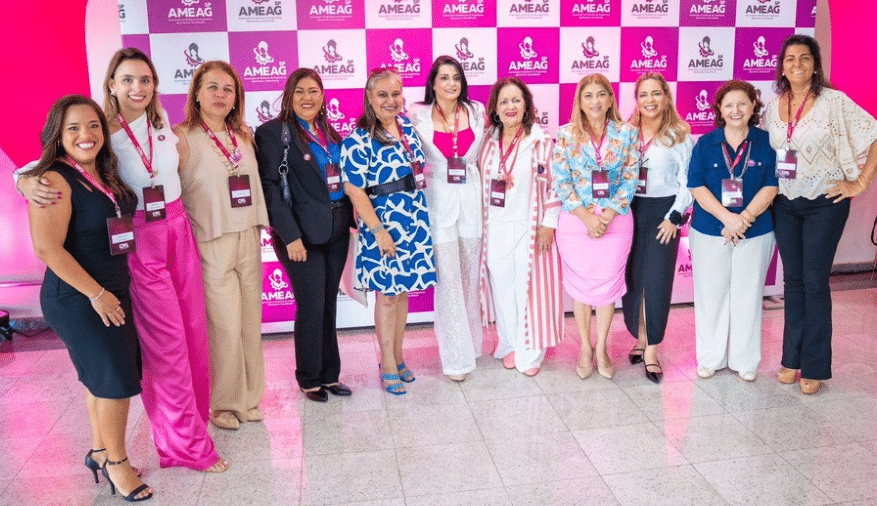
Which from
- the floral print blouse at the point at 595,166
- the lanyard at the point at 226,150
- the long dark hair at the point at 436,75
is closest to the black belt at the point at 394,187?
the long dark hair at the point at 436,75

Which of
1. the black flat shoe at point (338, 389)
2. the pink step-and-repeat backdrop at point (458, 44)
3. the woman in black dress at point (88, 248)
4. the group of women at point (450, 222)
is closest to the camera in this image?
the woman in black dress at point (88, 248)

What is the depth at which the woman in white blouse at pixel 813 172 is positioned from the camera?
3.44 meters

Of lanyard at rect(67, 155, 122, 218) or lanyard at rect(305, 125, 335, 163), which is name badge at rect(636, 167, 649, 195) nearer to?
lanyard at rect(305, 125, 335, 163)

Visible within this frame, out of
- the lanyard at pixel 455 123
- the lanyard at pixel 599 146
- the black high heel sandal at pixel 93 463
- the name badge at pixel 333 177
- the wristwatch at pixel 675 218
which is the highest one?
the lanyard at pixel 455 123

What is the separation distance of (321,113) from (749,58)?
3020mm

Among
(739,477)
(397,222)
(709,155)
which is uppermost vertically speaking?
(709,155)

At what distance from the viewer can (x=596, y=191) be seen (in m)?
3.61

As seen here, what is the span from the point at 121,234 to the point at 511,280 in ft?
6.56

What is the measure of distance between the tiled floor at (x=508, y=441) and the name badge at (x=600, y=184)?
97 centimetres

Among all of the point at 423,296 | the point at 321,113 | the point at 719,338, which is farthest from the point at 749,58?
the point at 321,113

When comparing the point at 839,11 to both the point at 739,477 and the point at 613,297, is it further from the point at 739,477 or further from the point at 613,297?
the point at 739,477

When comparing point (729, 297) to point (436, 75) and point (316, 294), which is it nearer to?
point (436, 75)

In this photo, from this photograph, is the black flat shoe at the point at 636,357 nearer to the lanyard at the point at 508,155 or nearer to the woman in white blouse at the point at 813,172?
the woman in white blouse at the point at 813,172

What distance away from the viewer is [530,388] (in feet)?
12.4
